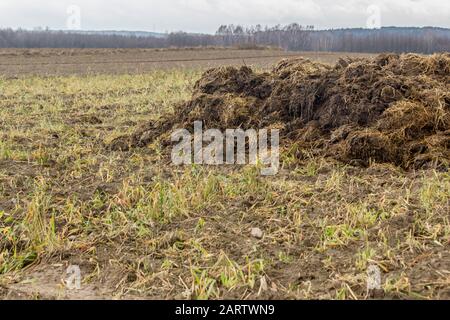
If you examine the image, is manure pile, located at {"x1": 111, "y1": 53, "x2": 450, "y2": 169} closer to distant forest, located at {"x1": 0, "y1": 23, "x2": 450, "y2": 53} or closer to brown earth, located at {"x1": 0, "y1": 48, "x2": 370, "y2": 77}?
brown earth, located at {"x1": 0, "y1": 48, "x2": 370, "y2": 77}

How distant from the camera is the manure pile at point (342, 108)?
5.95 metres

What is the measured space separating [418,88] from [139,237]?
411 cm

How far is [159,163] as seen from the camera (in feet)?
20.3

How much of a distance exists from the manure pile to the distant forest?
185 feet

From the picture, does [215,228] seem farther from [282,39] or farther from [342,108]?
[282,39]

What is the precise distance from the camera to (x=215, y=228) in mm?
4199

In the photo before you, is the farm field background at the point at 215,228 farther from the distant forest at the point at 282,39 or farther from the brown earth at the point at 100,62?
the distant forest at the point at 282,39

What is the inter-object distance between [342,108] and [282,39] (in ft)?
271

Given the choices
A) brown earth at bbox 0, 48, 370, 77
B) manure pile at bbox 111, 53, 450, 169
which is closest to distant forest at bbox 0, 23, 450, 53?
brown earth at bbox 0, 48, 370, 77

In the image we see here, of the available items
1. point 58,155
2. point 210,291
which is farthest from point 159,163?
point 210,291

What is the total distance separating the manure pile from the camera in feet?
19.5

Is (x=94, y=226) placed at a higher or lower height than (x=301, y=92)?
lower

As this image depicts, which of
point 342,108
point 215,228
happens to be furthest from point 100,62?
point 215,228

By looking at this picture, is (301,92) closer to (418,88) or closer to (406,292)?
(418,88)
